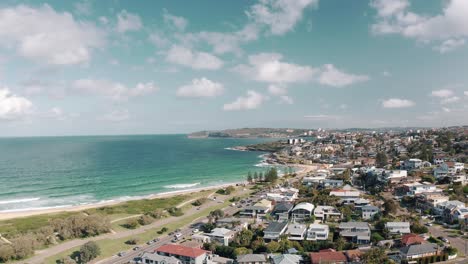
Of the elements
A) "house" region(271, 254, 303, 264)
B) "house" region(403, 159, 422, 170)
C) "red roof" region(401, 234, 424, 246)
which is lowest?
"house" region(271, 254, 303, 264)

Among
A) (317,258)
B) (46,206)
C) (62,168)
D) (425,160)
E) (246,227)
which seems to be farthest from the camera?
(62,168)

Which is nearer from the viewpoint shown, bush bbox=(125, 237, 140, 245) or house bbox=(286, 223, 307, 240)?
house bbox=(286, 223, 307, 240)

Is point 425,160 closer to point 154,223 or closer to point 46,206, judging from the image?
point 154,223

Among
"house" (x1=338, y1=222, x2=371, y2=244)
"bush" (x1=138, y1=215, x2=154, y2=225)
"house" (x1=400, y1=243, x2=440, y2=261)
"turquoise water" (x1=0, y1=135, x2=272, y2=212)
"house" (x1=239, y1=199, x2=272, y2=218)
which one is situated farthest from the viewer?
"turquoise water" (x1=0, y1=135, x2=272, y2=212)

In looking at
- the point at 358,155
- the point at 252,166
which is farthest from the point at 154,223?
the point at 358,155

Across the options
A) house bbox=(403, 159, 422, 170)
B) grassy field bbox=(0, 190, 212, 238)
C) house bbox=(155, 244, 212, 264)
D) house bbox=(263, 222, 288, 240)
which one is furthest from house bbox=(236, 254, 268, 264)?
house bbox=(403, 159, 422, 170)

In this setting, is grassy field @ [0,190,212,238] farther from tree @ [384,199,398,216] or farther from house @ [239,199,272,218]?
tree @ [384,199,398,216]

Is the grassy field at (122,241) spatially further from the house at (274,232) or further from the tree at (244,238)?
the house at (274,232)
